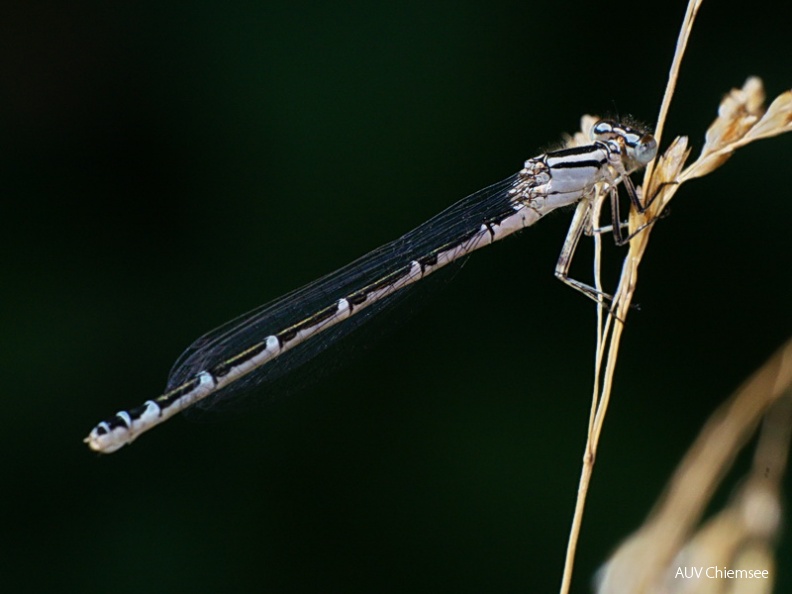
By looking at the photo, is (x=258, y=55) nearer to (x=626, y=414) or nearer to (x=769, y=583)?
(x=626, y=414)

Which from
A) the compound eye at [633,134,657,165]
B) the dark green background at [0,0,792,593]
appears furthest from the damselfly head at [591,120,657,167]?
the dark green background at [0,0,792,593]

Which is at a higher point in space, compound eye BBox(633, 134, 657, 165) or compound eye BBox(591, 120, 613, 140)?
compound eye BBox(591, 120, 613, 140)

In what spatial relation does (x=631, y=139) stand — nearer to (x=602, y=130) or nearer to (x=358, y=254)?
(x=602, y=130)

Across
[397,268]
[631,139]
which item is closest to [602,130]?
[631,139]

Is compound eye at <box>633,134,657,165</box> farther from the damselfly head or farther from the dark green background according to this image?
the dark green background

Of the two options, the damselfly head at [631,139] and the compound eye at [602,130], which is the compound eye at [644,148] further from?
the compound eye at [602,130]

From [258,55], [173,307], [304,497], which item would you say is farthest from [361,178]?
[304,497]
